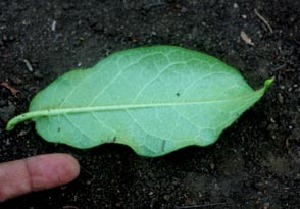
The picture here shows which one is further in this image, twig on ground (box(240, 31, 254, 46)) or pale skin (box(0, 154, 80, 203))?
twig on ground (box(240, 31, 254, 46))

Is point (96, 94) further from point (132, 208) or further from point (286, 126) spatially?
point (286, 126)

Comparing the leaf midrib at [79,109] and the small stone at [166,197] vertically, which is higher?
the leaf midrib at [79,109]

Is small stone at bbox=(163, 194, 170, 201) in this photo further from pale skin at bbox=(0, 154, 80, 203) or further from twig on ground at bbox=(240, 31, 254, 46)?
twig on ground at bbox=(240, 31, 254, 46)

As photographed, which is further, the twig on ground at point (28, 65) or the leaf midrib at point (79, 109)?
the twig on ground at point (28, 65)

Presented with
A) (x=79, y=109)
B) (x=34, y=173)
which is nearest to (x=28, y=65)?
(x=79, y=109)

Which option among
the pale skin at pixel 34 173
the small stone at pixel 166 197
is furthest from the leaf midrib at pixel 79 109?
the small stone at pixel 166 197

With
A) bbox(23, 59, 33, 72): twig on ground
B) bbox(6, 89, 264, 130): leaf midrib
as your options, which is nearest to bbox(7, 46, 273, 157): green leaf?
bbox(6, 89, 264, 130): leaf midrib

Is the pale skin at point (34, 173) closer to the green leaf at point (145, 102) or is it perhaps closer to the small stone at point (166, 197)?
the green leaf at point (145, 102)
